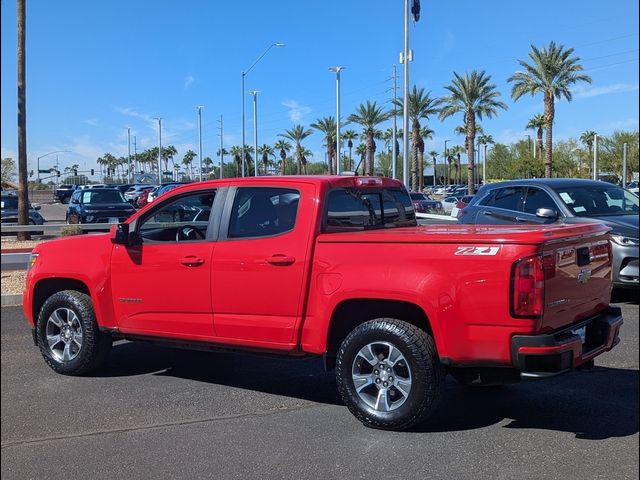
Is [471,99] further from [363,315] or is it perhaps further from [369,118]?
[363,315]

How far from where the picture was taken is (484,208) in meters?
10.8

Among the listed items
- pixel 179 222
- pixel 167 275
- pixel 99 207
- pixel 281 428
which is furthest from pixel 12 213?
pixel 281 428

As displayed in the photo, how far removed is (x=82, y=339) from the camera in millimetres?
5895

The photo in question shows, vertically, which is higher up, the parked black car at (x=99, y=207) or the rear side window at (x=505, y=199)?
the parked black car at (x=99, y=207)

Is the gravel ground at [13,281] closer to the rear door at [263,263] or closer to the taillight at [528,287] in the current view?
the rear door at [263,263]

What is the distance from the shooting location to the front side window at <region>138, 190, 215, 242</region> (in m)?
5.63

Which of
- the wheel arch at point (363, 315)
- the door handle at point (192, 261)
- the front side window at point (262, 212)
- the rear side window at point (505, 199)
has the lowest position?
the wheel arch at point (363, 315)

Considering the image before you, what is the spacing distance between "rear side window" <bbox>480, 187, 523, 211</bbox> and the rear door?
612 centimetres

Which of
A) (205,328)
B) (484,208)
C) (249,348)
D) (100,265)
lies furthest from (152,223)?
(484,208)

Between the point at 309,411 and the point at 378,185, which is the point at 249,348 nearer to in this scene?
the point at 309,411

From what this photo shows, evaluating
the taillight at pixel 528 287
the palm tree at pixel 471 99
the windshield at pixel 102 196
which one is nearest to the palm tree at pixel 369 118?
the palm tree at pixel 471 99

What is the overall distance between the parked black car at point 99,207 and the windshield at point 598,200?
51.2 feet

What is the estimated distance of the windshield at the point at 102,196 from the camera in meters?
23.0

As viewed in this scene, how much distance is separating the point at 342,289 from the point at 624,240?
18.1 feet
